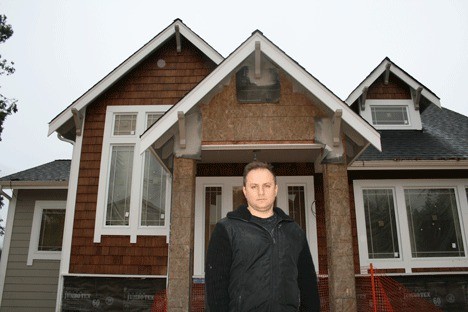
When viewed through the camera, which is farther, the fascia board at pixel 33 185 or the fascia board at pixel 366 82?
the fascia board at pixel 33 185

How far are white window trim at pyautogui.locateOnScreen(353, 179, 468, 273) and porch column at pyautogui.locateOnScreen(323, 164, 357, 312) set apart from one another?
262 centimetres

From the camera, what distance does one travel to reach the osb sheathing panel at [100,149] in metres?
8.07

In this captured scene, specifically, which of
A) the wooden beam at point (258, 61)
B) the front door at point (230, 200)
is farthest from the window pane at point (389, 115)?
the wooden beam at point (258, 61)

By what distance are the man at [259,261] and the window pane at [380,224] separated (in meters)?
6.41

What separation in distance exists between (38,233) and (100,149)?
3493mm

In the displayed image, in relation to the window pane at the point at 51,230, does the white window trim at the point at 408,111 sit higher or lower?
higher

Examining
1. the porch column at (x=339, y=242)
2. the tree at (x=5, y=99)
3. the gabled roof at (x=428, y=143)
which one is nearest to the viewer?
the porch column at (x=339, y=242)

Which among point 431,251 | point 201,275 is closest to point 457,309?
point 431,251

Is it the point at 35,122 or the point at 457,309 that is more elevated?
the point at 35,122

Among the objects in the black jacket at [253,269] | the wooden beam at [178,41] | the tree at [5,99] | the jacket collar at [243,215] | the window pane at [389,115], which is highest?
the tree at [5,99]

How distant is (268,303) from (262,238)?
0.36 meters

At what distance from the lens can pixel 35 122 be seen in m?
154

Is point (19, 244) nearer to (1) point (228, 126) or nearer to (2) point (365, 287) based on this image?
(1) point (228, 126)

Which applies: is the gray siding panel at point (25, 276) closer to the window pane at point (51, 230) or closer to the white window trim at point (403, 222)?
the window pane at point (51, 230)
